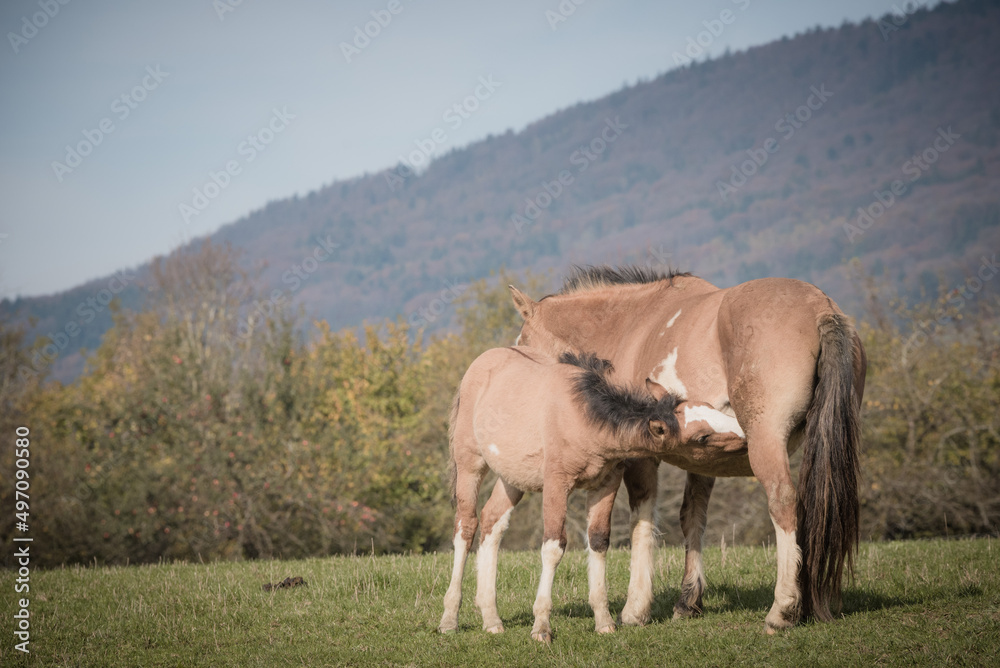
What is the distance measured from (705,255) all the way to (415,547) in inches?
5901

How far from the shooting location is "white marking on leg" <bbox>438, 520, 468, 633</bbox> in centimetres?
644

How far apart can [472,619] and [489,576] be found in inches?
31.4

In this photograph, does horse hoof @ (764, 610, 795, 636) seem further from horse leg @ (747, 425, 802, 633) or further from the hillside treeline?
the hillside treeline

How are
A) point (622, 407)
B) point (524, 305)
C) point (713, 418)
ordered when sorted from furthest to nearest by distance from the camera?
point (524, 305)
point (622, 407)
point (713, 418)

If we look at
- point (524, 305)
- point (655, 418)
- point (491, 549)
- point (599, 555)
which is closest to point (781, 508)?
point (655, 418)

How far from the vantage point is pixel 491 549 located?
21.6 ft

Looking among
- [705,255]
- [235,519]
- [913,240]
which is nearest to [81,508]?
[235,519]

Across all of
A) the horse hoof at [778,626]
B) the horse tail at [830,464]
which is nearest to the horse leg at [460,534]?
the horse hoof at [778,626]

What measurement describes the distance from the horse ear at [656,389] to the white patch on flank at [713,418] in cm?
26

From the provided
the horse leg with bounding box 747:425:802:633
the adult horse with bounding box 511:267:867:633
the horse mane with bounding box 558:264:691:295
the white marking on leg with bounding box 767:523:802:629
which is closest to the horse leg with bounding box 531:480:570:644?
the adult horse with bounding box 511:267:867:633

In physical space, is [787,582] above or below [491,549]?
below

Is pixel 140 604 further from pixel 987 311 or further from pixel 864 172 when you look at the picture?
pixel 864 172

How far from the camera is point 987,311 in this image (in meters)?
25.3

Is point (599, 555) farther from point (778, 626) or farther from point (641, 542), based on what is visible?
point (778, 626)
